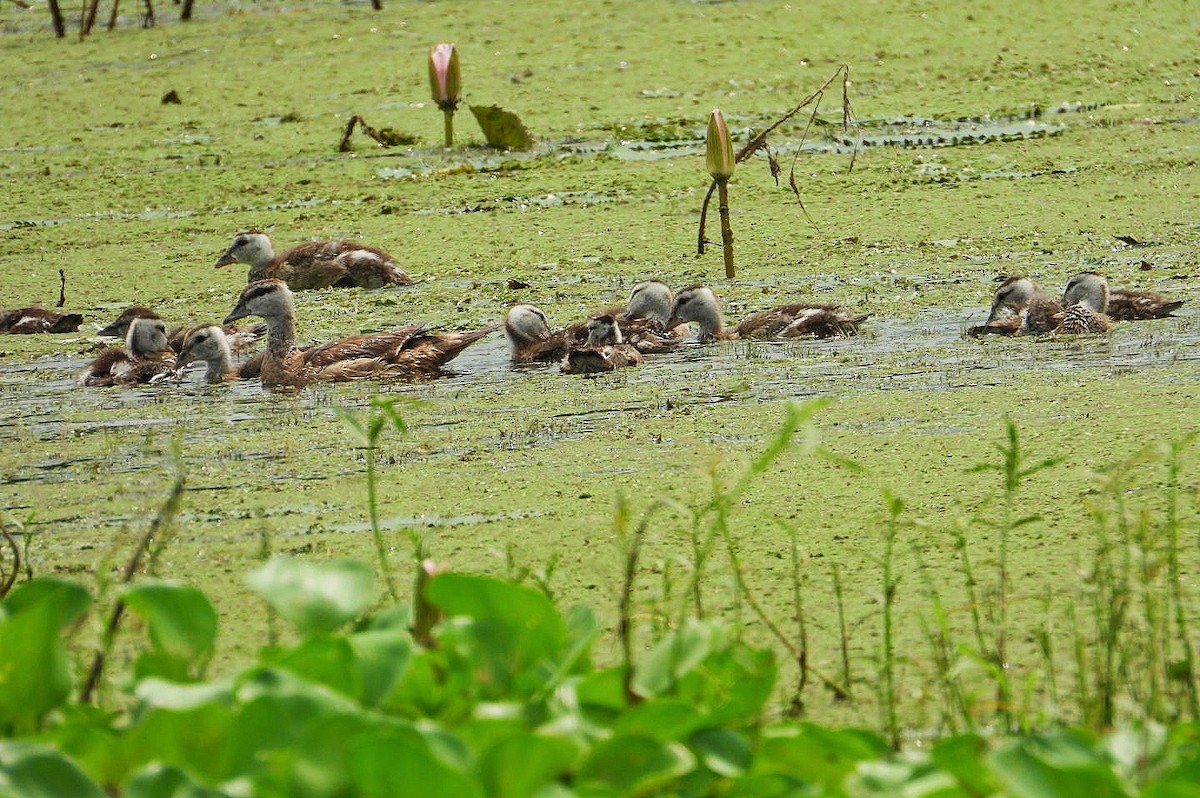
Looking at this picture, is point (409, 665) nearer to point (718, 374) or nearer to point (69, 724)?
point (69, 724)

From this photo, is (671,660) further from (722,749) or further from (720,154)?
(720,154)

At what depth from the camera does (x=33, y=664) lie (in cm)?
224

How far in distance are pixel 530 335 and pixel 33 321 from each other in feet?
7.83

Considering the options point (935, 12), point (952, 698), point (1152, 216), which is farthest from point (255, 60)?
point (952, 698)

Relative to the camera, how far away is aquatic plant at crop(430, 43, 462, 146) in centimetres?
1041

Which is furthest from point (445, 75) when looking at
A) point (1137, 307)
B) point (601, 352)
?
point (1137, 307)

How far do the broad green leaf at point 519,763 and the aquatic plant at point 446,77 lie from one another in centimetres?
875

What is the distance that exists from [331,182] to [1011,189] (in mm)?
4038

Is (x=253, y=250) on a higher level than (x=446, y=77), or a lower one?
lower

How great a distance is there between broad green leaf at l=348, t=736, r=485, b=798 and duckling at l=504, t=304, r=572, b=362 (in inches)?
191

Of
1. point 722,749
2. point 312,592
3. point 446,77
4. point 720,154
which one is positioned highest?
point 446,77

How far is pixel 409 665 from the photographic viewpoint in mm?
2305

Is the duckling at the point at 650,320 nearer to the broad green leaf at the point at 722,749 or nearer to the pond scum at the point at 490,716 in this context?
the pond scum at the point at 490,716

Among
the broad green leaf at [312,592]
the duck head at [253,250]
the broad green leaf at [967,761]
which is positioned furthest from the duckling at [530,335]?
the broad green leaf at [967,761]
